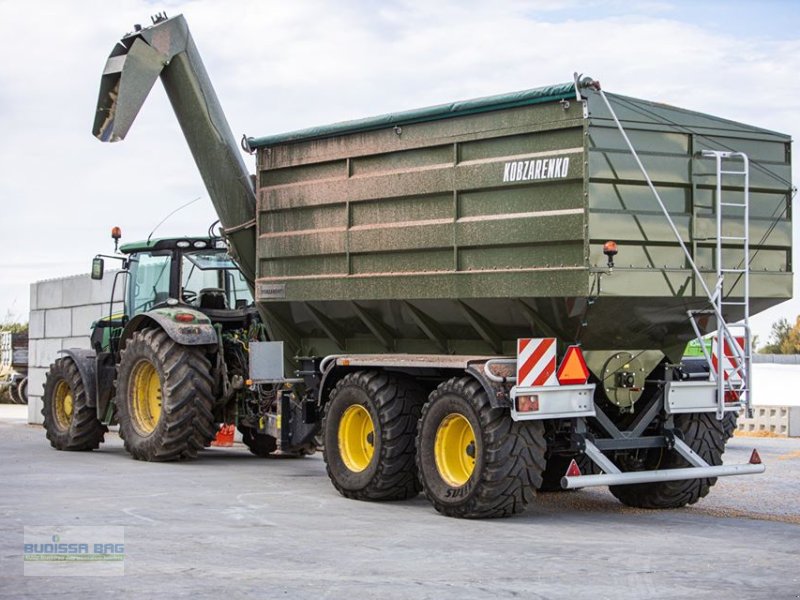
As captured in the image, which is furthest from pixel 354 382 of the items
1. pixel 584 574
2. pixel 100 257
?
pixel 100 257

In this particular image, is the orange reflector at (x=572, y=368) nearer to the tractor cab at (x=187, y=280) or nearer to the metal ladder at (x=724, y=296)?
the metal ladder at (x=724, y=296)

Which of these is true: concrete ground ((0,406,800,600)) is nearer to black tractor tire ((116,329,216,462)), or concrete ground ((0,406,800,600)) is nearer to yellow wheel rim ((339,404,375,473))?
yellow wheel rim ((339,404,375,473))

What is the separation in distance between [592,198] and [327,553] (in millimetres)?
3468

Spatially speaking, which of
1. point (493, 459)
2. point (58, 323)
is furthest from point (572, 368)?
point (58, 323)

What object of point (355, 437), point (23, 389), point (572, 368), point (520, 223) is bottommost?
point (23, 389)

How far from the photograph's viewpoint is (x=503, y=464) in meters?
10.1

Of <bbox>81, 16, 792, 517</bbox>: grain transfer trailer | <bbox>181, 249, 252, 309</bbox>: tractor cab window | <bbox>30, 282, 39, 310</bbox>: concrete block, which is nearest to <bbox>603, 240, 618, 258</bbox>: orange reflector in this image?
<bbox>81, 16, 792, 517</bbox>: grain transfer trailer

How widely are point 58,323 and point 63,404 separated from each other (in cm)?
706

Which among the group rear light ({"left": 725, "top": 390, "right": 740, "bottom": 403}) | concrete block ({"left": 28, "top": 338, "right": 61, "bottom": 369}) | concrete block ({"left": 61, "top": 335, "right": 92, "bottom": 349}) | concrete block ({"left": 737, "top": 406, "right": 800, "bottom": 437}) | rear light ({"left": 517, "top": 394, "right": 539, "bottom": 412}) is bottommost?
concrete block ({"left": 737, "top": 406, "right": 800, "bottom": 437})

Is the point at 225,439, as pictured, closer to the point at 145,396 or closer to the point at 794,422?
the point at 145,396

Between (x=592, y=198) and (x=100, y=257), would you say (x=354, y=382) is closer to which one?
(x=592, y=198)

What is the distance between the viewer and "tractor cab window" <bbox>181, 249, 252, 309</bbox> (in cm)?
1594

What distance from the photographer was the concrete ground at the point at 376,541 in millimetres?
7430

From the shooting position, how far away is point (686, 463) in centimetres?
1124
